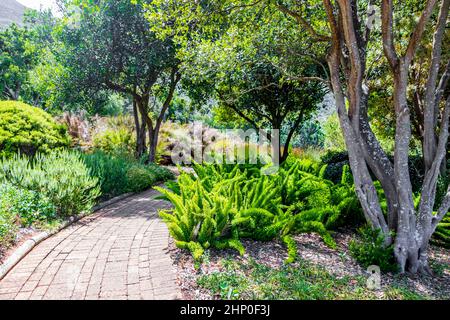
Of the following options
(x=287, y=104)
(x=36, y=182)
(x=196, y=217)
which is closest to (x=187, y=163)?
(x=287, y=104)

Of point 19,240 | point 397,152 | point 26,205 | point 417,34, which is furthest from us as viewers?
point 26,205

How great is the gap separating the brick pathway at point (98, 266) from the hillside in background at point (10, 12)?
58.3 meters

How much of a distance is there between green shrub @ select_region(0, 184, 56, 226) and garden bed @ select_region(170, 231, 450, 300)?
2.31 meters

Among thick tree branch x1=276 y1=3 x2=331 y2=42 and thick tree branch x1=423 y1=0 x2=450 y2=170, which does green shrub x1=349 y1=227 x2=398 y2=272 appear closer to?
thick tree branch x1=423 y1=0 x2=450 y2=170

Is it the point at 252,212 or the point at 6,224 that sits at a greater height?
the point at 252,212

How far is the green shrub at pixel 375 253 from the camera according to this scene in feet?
11.9

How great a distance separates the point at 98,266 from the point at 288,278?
6.42 feet

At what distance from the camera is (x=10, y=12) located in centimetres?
5544

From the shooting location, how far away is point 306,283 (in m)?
3.11

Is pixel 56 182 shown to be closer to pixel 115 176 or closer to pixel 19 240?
pixel 19 240

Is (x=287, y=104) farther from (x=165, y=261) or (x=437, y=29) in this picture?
(x=165, y=261)

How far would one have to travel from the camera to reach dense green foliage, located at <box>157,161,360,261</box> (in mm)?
3754

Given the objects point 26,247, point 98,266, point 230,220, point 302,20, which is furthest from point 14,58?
point 230,220

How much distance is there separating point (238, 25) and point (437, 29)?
288 cm
